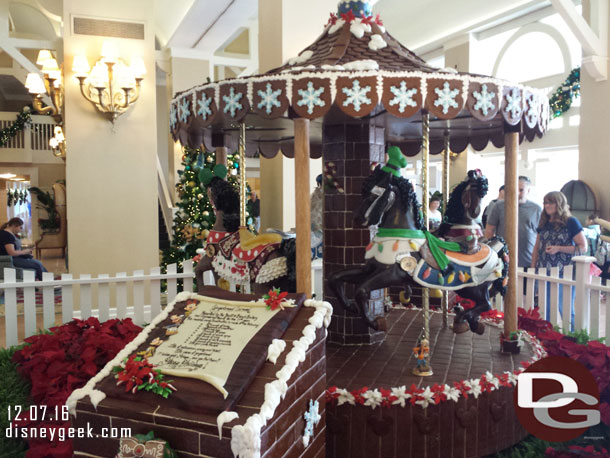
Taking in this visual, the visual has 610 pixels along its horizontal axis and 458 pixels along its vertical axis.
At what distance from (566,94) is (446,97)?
7.42m

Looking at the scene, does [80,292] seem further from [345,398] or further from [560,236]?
[560,236]

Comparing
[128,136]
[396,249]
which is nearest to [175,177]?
[128,136]

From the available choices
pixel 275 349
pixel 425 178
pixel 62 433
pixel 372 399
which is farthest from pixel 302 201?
pixel 62 433

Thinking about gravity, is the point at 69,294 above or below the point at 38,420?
above

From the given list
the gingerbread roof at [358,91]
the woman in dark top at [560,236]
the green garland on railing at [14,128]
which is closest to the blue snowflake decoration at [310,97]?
the gingerbread roof at [358,91]

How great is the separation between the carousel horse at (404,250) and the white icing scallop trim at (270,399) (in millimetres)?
822

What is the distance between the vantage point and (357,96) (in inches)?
118

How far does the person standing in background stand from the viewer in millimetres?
5785

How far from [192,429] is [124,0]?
22.5ft

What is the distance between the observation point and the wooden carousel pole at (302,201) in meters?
3.37

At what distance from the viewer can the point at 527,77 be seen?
11047 millimetres

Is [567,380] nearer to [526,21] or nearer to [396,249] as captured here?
[396,249]

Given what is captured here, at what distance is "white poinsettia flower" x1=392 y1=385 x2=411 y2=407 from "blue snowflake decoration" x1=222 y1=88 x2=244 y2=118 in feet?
6.31

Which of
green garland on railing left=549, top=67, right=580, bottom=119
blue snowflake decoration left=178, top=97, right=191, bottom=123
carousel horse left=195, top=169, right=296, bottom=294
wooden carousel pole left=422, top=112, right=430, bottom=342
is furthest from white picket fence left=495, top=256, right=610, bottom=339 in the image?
green garland on railing left=549, top=67, right=580, bottom=119
